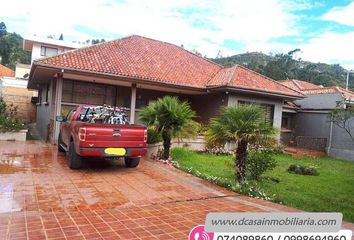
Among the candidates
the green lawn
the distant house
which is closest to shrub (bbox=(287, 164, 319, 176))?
the green lawn

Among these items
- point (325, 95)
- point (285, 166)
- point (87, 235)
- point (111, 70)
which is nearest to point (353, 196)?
point (285, 166)

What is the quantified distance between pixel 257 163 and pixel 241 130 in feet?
4.95

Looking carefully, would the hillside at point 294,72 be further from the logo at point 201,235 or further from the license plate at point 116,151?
the logo at point 201,235

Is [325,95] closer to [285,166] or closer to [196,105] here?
[196,105]

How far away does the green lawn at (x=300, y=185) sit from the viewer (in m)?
6.58

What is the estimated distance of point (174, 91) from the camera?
1708cm

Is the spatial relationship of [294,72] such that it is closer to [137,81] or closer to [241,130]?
[137,81]

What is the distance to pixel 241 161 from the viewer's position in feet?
25.3

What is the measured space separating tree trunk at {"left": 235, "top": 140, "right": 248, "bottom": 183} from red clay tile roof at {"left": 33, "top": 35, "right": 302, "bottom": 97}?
7390 mm

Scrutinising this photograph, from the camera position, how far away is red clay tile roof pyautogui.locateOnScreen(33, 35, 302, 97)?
13961mm

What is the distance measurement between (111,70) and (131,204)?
9.43 metres

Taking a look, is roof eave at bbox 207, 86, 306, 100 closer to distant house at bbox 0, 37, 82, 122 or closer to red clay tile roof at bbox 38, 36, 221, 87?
red clay tile roof at bbox 38, 36, 221, 87

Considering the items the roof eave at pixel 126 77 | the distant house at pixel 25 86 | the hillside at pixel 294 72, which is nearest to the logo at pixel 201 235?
the roof eave at pixel 126 77

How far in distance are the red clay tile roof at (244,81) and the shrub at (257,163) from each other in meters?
6.66
